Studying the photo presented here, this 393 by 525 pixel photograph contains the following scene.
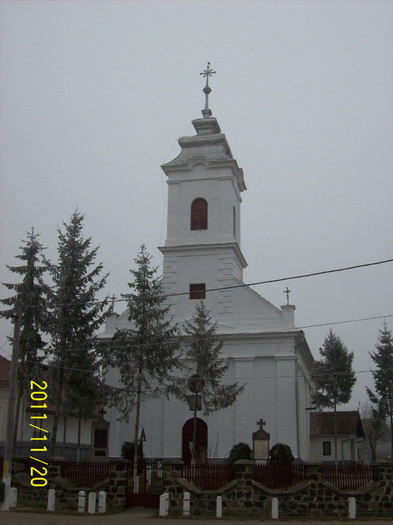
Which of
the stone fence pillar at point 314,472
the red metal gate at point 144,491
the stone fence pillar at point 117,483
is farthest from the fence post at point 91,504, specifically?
the stone fence pillar at point 314,472

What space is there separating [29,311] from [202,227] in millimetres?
11065

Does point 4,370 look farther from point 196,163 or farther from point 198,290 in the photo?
point 196,163

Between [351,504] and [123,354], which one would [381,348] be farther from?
[351,504]

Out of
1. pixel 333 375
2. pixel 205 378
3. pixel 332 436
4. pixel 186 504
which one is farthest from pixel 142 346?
pixel 333 375

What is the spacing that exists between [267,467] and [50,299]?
47.1 feet

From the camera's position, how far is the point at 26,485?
20859 mm

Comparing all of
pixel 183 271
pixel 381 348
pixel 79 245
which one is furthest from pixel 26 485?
pixel 381 348

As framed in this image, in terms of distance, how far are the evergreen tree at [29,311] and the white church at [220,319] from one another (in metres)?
5.32

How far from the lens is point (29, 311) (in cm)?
2977

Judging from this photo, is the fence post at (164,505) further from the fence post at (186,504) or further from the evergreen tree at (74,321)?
the evergreen tree at (74,321)

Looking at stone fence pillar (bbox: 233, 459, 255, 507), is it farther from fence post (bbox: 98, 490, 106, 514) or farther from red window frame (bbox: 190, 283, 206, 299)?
red window frame (bbox: 190, 283, 206, 299)

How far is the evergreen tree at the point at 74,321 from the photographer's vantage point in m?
29.4

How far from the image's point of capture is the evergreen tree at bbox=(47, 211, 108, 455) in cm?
2941

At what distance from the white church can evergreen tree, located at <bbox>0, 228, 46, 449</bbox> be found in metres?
5.32
